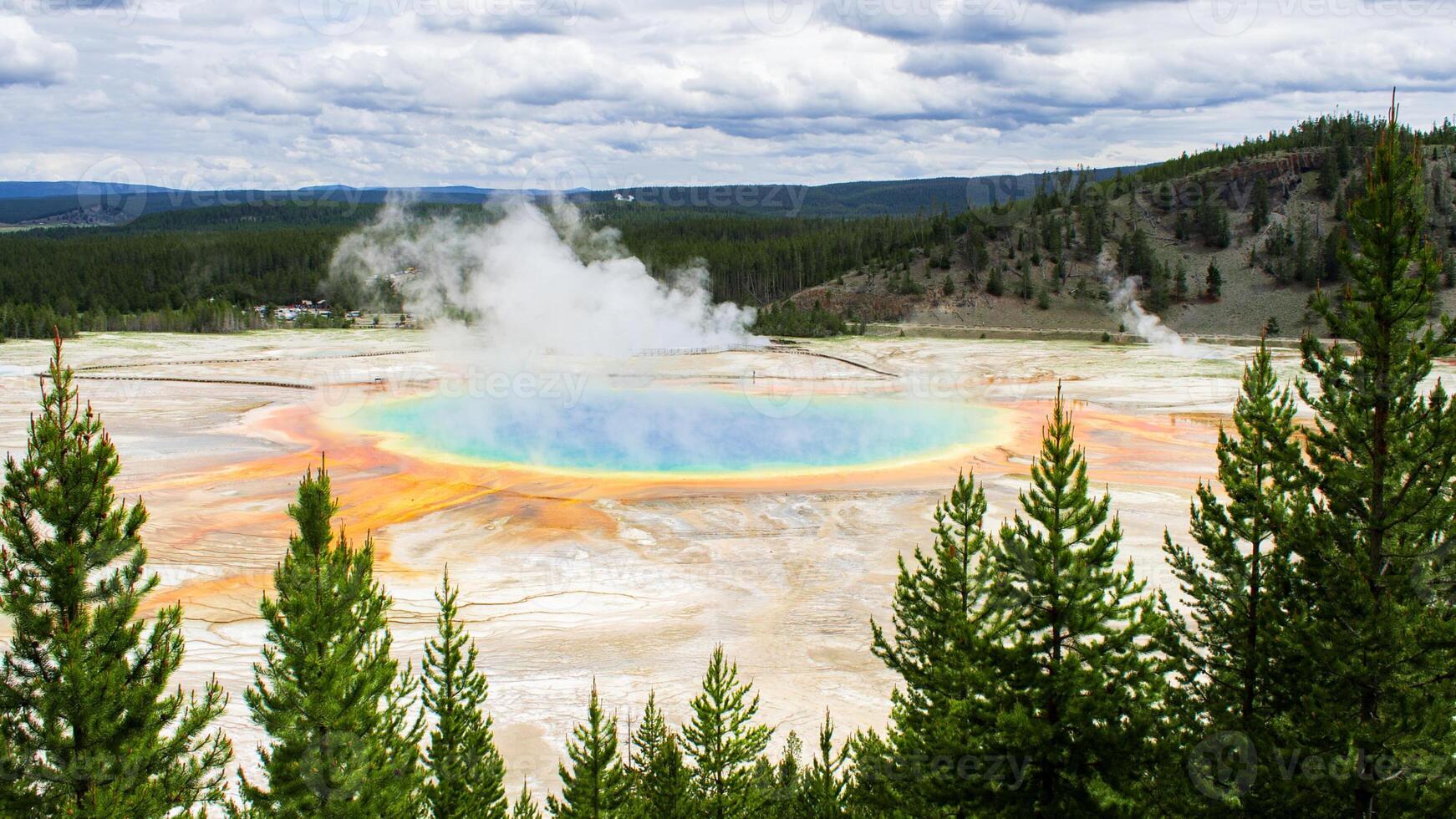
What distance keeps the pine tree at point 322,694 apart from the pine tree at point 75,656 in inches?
36.7

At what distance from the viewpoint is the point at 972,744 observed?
1010 cm

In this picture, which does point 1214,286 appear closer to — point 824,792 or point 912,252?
point 912,252

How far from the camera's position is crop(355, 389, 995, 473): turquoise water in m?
36.2

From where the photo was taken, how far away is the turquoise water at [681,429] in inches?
1426

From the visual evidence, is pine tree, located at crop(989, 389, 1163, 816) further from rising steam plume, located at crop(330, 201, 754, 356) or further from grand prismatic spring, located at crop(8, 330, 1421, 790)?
rising steam plume, located at crop(330, 201, 754, 356)

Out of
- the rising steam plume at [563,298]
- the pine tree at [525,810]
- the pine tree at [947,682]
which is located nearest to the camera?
the pine tree at [947,682]

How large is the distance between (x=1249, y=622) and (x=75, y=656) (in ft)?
36.3

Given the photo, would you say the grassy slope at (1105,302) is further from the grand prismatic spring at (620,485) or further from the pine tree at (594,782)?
the pine tree at (594,782)

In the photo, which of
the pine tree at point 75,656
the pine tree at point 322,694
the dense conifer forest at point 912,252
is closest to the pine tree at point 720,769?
the pine tree at point 322,694

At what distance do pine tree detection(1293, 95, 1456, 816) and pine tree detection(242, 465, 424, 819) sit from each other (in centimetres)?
849

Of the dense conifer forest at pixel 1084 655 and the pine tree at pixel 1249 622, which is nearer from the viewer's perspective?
the dense conifer forest at pixel 1084 655

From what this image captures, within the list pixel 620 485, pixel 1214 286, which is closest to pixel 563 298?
pixel 620 485

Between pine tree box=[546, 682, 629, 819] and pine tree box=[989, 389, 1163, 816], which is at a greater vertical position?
pine tree box=[989, 389, 1163, 816]

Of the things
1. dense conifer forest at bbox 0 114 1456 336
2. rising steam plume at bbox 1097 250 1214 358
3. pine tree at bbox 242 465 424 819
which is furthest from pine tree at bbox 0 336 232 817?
dense conifer forest at bbox 0 114 1456 336
